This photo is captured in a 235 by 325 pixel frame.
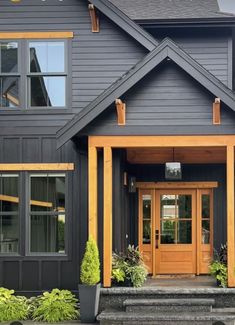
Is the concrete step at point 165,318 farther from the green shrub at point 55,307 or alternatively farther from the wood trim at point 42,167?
the wood trim at point 42,167

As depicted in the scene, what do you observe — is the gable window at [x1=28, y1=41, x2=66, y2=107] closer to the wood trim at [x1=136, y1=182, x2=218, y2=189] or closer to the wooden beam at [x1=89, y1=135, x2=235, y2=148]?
the wooden beam at [x1=89, y1=135, x2=235, y2=148]

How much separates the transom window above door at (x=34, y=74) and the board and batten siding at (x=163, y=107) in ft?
5.53

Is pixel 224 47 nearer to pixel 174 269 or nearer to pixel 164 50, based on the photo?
pixel 164 50

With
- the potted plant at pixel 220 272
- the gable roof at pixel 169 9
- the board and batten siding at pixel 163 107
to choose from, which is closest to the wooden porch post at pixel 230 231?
the potted plant at pixel 220 272

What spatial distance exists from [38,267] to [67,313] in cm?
141

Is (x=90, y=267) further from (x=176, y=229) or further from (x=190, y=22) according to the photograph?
Answer: (x=190, y=22)

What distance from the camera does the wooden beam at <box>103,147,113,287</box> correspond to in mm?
10523

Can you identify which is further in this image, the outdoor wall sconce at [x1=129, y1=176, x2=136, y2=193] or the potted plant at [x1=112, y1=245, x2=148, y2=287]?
the outdoor wall sconce at [x1=129, y1=176, x2=136, y2=193]

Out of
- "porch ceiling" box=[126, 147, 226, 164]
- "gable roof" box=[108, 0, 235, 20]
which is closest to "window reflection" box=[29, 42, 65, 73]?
"gable roof" box=[108, 0, 235, 20]

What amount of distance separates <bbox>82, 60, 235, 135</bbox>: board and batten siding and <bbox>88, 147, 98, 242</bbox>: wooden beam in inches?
17.6

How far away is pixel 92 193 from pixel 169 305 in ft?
8.03

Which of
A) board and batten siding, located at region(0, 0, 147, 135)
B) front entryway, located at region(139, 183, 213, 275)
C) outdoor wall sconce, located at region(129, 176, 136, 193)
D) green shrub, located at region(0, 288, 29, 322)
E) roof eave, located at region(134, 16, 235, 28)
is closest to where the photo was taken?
green shrub, located at region(0, 288, 29, 322)

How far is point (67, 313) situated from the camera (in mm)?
10578

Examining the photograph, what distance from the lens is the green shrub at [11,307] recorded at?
10648mm
